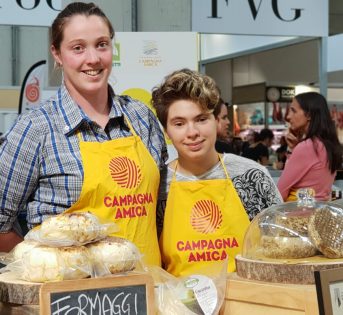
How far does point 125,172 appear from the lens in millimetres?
1804

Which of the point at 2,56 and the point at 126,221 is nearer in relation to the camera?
the point at 126,221

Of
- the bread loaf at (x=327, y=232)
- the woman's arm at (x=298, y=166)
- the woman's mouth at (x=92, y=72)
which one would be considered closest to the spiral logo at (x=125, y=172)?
the woman's mouth at (x=92, y=72)

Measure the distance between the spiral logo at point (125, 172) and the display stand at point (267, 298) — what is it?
41 cm

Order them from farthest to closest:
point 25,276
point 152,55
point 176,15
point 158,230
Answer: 1. point 176,15
2. point 152,55
3. point 158,230
4. point 25,276

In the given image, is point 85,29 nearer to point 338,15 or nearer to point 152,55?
point 152,55

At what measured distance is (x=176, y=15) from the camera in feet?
15.7

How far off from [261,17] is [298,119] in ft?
2.91

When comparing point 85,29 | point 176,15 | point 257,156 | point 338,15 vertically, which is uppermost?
point 338,15

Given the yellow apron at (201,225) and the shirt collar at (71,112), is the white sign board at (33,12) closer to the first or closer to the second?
the shirt collar at (71,112)

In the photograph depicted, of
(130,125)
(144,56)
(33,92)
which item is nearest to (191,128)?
(130,125)

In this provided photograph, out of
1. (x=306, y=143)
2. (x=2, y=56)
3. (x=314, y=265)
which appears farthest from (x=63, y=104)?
(x=2, y=56)

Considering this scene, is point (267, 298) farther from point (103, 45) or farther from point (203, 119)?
point (103, 45)

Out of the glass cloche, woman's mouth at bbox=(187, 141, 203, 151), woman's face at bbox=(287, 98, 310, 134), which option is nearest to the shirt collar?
woman's mouth at bbox=(187, 141, 203, 151)

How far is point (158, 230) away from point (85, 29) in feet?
2.03
